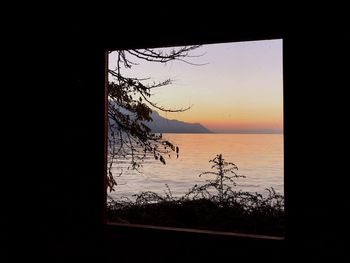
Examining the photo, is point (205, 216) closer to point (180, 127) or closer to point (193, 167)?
point (193, 167)

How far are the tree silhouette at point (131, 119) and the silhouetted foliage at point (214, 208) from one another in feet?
2.11

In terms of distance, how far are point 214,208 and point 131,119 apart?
1539 millimetres

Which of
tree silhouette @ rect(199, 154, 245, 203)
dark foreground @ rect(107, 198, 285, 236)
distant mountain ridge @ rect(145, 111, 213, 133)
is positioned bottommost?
dark foreground @ rect(107, 198, 285, 236)

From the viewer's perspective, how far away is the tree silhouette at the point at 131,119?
4.26 metres

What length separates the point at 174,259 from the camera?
199 cm

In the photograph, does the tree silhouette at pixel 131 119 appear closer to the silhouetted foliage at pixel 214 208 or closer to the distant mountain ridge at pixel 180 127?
the distant mountain ridge at pixel 180 127

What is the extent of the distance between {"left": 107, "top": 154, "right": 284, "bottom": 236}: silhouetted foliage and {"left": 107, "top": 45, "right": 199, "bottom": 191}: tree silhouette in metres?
0.64

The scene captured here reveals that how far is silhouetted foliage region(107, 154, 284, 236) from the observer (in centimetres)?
426

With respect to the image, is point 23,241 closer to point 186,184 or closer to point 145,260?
point 145,260

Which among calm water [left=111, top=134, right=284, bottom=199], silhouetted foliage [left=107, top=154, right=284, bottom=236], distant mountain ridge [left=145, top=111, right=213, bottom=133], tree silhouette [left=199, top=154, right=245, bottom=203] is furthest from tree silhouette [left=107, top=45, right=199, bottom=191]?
silhouetted foliage [left=107, top=154, right=284, bottom=236]

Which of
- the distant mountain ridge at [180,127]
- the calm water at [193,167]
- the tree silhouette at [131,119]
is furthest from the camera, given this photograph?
the tree silhouette at [131,119]

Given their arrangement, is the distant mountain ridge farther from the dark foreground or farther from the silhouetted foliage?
the dark foreground

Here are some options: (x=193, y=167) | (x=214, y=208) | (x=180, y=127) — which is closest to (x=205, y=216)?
(x=214, y=208)

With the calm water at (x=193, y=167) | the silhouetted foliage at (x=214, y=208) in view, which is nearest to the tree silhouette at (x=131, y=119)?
the calm water at (x=193, y=167)
